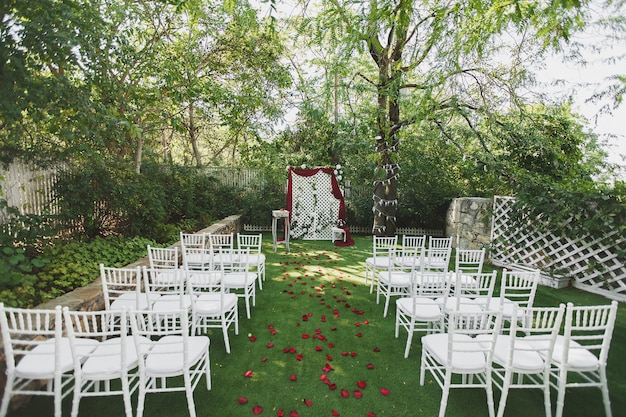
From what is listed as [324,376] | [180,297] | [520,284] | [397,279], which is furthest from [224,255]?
[520,284]

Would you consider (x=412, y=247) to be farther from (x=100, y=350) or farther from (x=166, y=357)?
(x=100, y=350)

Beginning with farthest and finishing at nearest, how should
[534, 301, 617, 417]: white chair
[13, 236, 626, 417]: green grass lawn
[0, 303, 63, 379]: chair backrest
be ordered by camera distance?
[13, 236, 626, 417]: green grass lawn
[534, 301, 617, 417]: white chair
[0, 303, 63, 379]: chair backrest

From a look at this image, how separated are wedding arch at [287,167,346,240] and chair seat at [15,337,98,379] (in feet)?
21.1

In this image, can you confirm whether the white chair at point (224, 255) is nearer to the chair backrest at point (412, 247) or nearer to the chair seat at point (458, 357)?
the chair seat at point (458, 357)

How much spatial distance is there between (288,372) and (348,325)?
1.00m

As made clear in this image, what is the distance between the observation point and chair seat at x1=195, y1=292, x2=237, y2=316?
8.89ft

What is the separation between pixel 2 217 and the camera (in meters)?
3.71

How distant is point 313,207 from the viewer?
8.42 m

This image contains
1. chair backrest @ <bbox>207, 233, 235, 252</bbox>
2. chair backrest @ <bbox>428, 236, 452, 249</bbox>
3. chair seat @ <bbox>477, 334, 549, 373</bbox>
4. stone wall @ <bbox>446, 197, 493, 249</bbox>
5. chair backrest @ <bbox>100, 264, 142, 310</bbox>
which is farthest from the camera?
stone wall @ <bbox>446, 197, 493, 249</bbox>

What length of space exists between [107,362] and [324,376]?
136 cm

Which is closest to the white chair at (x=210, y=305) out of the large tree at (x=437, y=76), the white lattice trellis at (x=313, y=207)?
the large tree at (x=437, y=76)

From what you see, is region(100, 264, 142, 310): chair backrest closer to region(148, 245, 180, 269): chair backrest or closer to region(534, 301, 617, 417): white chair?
region(148, 245, 180, 269): chair backrest

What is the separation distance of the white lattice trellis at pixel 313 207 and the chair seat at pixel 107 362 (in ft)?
20.8

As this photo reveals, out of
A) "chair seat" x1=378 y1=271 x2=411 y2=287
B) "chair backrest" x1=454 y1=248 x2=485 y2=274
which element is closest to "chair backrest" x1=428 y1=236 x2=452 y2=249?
"chair backrest" x1=454 y1=248 x2=485 y2=274
